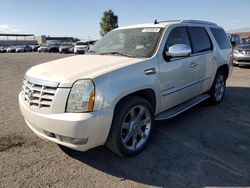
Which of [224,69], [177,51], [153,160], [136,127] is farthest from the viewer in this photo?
[224,69]

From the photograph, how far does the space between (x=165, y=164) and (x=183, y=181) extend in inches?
15.8

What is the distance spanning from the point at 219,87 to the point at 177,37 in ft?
7.35

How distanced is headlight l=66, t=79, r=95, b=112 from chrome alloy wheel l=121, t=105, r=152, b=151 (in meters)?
0.64

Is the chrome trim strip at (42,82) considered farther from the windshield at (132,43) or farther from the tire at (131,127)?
the windshield at (132,43)

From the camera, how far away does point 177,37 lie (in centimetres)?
427

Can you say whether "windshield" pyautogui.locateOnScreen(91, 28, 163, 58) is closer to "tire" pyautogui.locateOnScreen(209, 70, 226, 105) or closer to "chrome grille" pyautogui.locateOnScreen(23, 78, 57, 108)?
"chrome grille" pyautogui.locateOnScreen(23, 78, 57, 108)

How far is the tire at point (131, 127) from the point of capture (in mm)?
3082

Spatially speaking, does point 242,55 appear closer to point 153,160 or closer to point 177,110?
point 177,110

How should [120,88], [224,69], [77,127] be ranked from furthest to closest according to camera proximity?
[224,69], [120,88], [77,127]

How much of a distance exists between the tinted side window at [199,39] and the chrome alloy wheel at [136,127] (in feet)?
6.06

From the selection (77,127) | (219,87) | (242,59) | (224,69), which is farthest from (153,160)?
(242,59)

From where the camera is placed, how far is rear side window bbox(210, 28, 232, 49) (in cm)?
555

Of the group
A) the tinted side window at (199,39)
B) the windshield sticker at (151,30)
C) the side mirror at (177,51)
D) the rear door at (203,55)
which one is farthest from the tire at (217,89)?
the windshield sticker at (151,30)

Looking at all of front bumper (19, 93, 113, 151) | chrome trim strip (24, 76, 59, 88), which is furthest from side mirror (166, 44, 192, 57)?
chrome trim strip (24, 76, 59, 88)
